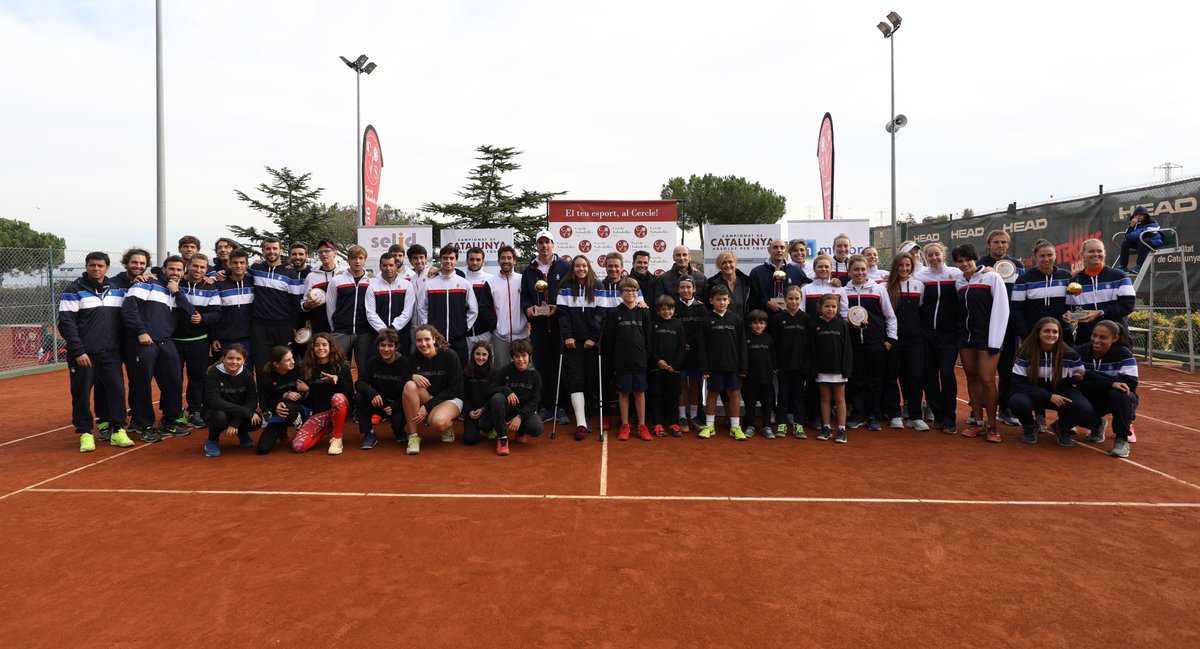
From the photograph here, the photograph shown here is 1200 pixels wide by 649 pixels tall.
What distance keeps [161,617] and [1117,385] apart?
299 inches

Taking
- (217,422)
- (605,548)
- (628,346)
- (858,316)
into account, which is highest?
(858,316)

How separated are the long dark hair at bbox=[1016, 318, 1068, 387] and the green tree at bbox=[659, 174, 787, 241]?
135 ft

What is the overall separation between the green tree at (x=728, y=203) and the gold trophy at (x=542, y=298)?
40933 millimetres

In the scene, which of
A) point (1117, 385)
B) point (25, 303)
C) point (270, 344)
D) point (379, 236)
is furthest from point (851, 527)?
point (25, 303)

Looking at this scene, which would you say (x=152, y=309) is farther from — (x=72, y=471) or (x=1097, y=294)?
(x=1097, y=294)

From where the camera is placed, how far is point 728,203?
4750 centimetres

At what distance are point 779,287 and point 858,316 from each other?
1040 millimetres

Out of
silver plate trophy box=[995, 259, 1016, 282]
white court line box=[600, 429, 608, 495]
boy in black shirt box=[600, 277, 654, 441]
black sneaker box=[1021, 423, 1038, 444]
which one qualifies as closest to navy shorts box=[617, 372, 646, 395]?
boy in black shirt box=[600, 277, 654, 441]

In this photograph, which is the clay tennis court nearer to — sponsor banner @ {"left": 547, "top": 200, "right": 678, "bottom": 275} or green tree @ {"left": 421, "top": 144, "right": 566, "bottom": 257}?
sponsor banner @ {"left": 547, "top": 200, "right": 678, "bottom": 275}

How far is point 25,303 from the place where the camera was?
1361 cm

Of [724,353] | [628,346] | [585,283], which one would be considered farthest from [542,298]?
[724,353]

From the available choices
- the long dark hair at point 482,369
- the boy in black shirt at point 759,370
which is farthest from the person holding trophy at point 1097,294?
the long dark hair at point 482,369

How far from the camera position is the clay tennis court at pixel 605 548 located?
9.57 ft

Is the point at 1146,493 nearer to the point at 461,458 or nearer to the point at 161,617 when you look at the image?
the point at 461,458
